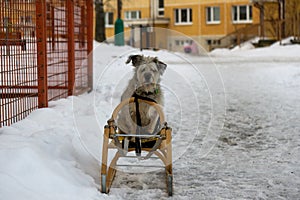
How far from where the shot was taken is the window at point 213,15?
43438 millimetres

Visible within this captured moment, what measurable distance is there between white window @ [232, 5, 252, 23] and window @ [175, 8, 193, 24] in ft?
13.5

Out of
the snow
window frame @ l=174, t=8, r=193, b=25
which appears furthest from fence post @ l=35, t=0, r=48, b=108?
window frame @ l=174, t=8, r=193, b=25

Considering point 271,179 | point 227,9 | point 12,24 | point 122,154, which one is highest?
point 227,9

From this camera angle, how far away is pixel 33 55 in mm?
6371

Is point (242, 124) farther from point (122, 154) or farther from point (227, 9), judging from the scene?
point (227, 9)

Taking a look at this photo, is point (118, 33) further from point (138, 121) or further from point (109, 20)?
point (109, 20)

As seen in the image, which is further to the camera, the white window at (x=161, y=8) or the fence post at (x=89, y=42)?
the white window at (x=161, y=8)

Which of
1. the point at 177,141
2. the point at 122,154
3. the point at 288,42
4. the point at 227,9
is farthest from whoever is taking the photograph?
the point at 227,9

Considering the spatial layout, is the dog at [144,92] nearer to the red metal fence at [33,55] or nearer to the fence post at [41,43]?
the red metal fence at [33,55]

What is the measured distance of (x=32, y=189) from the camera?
3803 mm

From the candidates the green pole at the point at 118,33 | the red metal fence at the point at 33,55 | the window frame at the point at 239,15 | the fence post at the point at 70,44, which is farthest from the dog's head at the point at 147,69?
the window frame at the point at 239,15

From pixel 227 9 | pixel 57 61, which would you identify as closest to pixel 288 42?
pixel 227 9

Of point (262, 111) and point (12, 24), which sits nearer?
point (12, 24)

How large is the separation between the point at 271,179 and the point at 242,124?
2.96 meters
